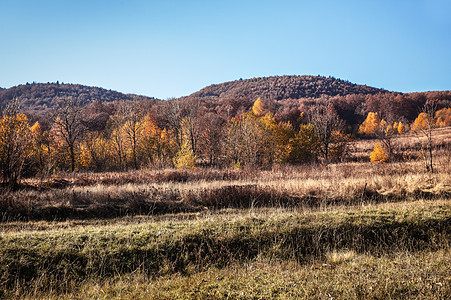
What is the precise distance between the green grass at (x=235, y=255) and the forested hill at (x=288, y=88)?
465 feet

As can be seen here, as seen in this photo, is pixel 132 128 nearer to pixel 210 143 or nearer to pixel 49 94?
pixel 210 143

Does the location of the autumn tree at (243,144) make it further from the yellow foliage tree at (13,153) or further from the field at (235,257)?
the field at (235,257)

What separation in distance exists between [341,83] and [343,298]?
19852 centimetres

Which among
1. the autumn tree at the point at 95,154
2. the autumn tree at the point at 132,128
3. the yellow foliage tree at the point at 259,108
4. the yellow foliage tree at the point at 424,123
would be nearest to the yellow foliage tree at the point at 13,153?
the autumn tree at the point at 95,154

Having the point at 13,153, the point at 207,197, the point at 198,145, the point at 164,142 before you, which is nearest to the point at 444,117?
the point at 198,145

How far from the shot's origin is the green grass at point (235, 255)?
14.9ft

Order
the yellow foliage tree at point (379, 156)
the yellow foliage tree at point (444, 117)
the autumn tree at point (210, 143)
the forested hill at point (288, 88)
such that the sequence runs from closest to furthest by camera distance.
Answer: the yellow foliage tree at point (379, 156) → the autumn tree at point (210, 143) → the yellow foliage tree at point (444, 117) → the forested hill at point (288, 88)

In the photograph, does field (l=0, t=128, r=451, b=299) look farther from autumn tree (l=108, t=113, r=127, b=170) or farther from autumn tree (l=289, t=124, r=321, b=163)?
A: autumn tree (l=108, t=113, r=127, b=170)

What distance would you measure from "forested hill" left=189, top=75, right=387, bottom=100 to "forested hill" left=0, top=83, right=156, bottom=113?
6369cm

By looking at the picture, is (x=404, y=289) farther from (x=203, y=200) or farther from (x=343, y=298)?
(x=203, y=200)

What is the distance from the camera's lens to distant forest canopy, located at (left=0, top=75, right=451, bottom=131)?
71.5 metres

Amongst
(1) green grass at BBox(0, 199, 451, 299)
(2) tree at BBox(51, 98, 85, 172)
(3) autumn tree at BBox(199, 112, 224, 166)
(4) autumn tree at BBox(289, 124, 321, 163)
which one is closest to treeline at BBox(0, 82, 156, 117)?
(2) tree at BBox(51, 98, 85, 172)

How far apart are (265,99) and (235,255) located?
99.7 metres

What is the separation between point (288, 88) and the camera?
535 ft
